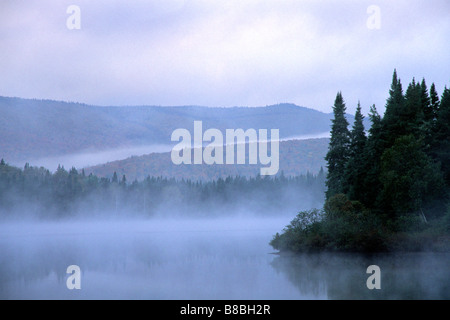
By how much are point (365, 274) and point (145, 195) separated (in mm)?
115207

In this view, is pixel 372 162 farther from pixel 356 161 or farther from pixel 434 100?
pixel 434 100

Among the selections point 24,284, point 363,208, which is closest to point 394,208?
point 363,208

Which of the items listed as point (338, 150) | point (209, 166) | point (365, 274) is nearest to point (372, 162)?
point (338, 150)

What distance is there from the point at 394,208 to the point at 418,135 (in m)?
7.03

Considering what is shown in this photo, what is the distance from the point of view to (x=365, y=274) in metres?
25.2

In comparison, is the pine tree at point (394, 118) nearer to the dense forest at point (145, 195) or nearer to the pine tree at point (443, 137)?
the pine tree at point (443, 137)

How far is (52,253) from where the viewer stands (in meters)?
39.2

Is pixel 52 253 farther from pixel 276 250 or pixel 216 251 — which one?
pixel 276 250

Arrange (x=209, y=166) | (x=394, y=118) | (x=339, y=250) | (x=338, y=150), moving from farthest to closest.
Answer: (x=209, y=166)
(x=338, y=150)
(x=394, y=118)
(x=339, y=250)

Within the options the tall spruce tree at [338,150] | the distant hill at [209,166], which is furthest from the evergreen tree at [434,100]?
the distant hill at [209,166]

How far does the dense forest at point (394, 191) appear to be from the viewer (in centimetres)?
3569

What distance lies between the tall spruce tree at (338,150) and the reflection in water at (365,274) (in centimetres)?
1962

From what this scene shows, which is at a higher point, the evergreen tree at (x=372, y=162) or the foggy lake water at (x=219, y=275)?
the evergreen tree at (x=372, y=162)
